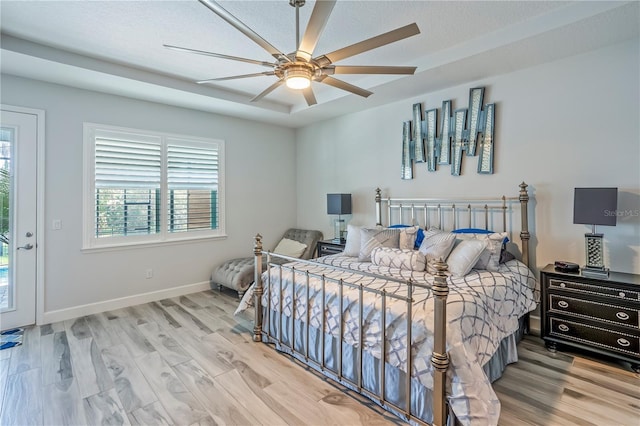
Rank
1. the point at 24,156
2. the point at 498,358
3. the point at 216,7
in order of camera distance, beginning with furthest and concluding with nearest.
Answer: the point at 24,156 < the point at 498,358 < the point at 216,7

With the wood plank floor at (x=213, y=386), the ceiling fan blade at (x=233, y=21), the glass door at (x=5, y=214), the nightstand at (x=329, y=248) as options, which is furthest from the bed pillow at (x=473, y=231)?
the glass door at (x=5, y=214)

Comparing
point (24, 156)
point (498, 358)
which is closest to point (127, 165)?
point (24, 156)

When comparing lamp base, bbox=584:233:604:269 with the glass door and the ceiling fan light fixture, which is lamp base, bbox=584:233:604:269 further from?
the glass door

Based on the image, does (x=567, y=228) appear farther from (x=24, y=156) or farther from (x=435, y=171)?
(x=24, y=156)

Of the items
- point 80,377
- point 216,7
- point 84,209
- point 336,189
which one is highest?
point 216,7

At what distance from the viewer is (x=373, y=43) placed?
1996 mm

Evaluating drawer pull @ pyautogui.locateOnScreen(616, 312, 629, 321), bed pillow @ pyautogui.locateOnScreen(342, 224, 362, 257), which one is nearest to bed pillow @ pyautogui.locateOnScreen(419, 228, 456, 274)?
bed pillow @ pyautogui.locateOnScreen(342, 224, 362, 257)

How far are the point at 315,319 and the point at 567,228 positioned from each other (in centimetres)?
267

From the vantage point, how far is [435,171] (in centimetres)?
411

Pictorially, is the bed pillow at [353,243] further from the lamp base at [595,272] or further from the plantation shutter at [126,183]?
the plantation shutter at [126,183]

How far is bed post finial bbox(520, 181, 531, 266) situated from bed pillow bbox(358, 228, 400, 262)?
4.20ft

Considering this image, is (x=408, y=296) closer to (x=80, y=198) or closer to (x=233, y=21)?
(x=233, y=21)

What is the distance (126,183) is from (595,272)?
5.28 meters

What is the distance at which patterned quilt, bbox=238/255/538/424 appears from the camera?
5.80 ft
